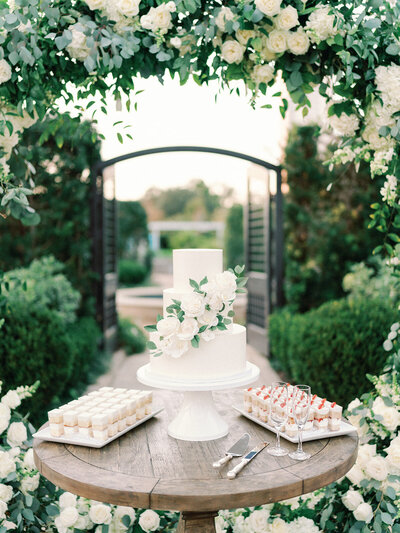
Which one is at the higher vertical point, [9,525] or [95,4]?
[95,4]

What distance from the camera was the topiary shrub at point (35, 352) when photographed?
12.2 ft

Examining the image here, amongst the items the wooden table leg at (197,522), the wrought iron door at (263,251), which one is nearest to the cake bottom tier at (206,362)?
the wooden table leg at (197,522)

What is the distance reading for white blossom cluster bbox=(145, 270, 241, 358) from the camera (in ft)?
5.99

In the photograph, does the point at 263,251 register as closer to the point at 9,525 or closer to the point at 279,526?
the point at 279,526

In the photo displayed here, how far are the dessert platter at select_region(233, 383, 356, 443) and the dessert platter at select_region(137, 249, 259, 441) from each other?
16 cm

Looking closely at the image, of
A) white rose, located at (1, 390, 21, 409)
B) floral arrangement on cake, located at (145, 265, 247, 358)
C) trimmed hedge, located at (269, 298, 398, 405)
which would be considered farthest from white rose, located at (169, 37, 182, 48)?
trimmed hedge, located at (269, 298, 398, 405)

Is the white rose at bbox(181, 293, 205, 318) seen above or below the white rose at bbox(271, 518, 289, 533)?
above

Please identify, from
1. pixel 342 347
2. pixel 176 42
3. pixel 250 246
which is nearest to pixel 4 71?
pixel 176 42

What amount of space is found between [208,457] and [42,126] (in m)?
4.08

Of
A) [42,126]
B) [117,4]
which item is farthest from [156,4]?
[42,126]

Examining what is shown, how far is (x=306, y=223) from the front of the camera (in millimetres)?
5949

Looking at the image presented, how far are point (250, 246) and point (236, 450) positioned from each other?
520cm

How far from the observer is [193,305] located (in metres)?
1.82

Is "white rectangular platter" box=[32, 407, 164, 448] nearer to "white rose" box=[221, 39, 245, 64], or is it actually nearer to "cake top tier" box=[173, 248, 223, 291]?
"cake top tier" box=[173, 248, 223, 291]
